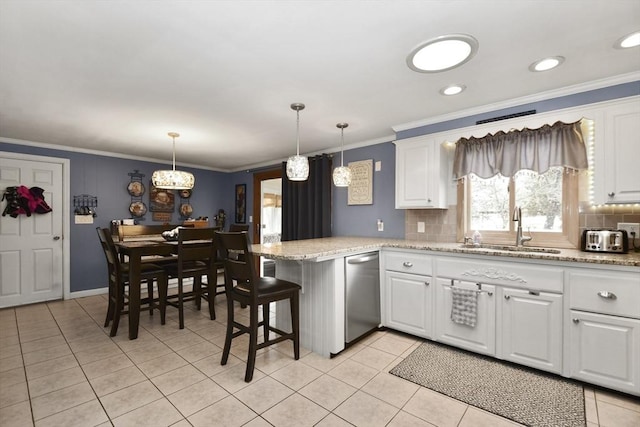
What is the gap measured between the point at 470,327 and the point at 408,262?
2.43ft

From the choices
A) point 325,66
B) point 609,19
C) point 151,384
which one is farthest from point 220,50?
point 151,384

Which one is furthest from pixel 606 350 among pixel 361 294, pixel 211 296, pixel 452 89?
pixel 211 296

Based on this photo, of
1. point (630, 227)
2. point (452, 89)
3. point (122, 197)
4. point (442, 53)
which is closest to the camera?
point (442, 53)

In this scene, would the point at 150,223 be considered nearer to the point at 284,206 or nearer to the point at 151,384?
the point at 284,206

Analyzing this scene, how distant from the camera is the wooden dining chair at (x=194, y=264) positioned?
10.5ft

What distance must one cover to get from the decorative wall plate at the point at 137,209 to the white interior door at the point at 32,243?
2.92ft

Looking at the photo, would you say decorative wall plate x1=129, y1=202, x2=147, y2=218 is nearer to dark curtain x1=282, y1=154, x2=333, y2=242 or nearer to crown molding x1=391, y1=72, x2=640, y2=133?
dark curtain x1=282, y1=154, x2=333, y2=242

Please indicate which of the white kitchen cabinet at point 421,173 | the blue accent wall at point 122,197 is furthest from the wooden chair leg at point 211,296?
the white kitchen cabinet at point 421,173

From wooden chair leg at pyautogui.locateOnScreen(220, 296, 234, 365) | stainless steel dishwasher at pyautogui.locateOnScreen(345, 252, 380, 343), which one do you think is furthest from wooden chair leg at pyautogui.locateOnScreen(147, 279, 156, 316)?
stainless steel dishwasher at pyautogui.locateOnScreen(345, 252, 380, 343)

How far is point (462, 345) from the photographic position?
8.42 feet

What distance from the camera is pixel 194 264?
3.65 m

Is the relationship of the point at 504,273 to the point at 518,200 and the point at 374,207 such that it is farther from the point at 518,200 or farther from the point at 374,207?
the point at 374,207

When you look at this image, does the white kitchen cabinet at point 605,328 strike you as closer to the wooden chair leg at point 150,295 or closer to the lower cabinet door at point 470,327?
the lower cabinet door at point 470,327

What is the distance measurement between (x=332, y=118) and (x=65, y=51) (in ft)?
7.08
